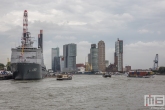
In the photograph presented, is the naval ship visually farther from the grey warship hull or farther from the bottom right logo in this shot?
the bottom right logo

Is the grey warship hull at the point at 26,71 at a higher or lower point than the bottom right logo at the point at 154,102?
A: higher

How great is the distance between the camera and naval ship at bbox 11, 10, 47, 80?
92.5 m

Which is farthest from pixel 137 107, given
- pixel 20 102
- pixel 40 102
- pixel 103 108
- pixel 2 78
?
pixel 2 78

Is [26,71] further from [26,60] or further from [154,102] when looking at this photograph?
[154,102]

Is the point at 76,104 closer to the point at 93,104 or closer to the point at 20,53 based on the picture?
the point at 93,104

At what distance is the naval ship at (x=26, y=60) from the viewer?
303ft

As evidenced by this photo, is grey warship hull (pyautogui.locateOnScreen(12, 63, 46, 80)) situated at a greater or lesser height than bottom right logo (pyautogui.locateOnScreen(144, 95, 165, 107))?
greater

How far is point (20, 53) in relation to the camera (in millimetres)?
105688


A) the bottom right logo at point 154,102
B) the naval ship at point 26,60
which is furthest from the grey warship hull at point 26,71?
the bottom right logo at point 154,102

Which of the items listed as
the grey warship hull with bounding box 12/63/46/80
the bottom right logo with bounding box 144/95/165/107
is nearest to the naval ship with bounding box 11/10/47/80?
the grey warship hull with bounding box 12/63/46/80

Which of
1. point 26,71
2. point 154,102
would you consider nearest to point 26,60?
point 26,71

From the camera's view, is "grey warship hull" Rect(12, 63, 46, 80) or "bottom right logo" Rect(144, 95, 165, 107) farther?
"grey warship hull" Rect(12, 63, 46, 80)

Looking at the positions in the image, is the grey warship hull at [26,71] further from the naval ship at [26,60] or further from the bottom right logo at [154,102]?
the bottom right logo at [154,102]

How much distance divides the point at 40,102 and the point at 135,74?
5343 inches
